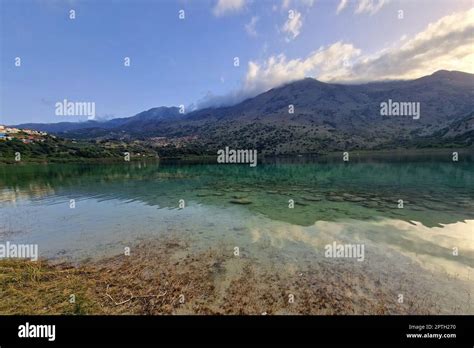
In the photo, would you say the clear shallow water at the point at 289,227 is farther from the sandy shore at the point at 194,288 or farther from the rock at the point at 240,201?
the sandy shore at the point at 194,288

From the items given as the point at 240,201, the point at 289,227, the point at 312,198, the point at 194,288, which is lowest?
the point at 194,288

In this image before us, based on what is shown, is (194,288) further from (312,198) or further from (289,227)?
(312,198)

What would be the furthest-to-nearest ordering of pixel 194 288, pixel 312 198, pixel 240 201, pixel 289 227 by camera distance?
pixel 312 198
pixel 240 201
pixel 289 227
pixel 194 288

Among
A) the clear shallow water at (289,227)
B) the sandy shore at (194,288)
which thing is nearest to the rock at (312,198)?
the clear shallow water at (289,227)

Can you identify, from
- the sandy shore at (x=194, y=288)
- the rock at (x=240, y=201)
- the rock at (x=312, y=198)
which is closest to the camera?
the sandy shore at (x=194, y=288)

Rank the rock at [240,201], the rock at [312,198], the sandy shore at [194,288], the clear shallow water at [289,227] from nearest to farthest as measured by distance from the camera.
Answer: the sandy shore at [194,288] → the clear shallow water at [289,227] → the rock at [312,198] → the rock at [240,201]

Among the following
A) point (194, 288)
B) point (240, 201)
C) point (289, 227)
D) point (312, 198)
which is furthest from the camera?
point (312, 198)

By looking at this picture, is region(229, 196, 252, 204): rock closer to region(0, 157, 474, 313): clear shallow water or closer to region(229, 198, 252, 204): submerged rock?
region(229, 198, 252, 204): submerged rock

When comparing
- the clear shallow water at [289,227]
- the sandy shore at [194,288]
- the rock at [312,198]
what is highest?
the rock at [312,198]

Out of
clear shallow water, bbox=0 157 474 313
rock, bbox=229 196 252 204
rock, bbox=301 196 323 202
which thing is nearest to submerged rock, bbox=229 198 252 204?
rock, bbox=229 196 252 204

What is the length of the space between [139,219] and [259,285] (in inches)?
791

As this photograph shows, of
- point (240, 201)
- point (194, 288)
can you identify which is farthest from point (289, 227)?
point (240, 201)

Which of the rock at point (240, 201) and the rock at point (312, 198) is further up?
the rock at point (312, 198)
